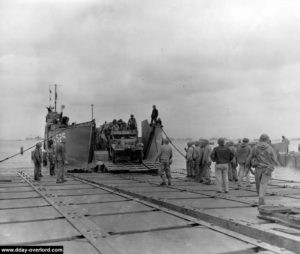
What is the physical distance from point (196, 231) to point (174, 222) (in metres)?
0.63

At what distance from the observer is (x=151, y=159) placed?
1923 centimetres

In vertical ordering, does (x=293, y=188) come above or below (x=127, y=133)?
below

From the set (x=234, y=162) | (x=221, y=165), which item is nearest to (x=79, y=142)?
(x=234, y=162)

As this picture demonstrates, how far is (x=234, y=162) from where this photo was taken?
509 inches

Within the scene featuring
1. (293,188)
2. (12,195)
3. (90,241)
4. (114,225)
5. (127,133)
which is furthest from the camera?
(127,133)

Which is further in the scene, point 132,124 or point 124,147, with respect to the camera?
point 132,124

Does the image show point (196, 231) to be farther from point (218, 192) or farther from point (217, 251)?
point (218, 192)

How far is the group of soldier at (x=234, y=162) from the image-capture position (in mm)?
7188

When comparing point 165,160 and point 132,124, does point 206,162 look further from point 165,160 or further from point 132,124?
point 132,124

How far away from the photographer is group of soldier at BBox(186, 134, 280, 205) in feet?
23.6

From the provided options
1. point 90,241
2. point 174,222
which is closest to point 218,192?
point 174,222

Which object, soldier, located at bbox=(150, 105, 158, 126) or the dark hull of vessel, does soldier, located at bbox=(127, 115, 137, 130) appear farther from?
the dark hull of vessel

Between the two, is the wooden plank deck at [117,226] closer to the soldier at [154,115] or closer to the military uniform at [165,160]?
the military uniform at [165,160]

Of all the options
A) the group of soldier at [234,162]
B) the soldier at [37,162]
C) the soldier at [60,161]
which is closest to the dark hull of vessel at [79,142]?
the soldier at [37,162]
